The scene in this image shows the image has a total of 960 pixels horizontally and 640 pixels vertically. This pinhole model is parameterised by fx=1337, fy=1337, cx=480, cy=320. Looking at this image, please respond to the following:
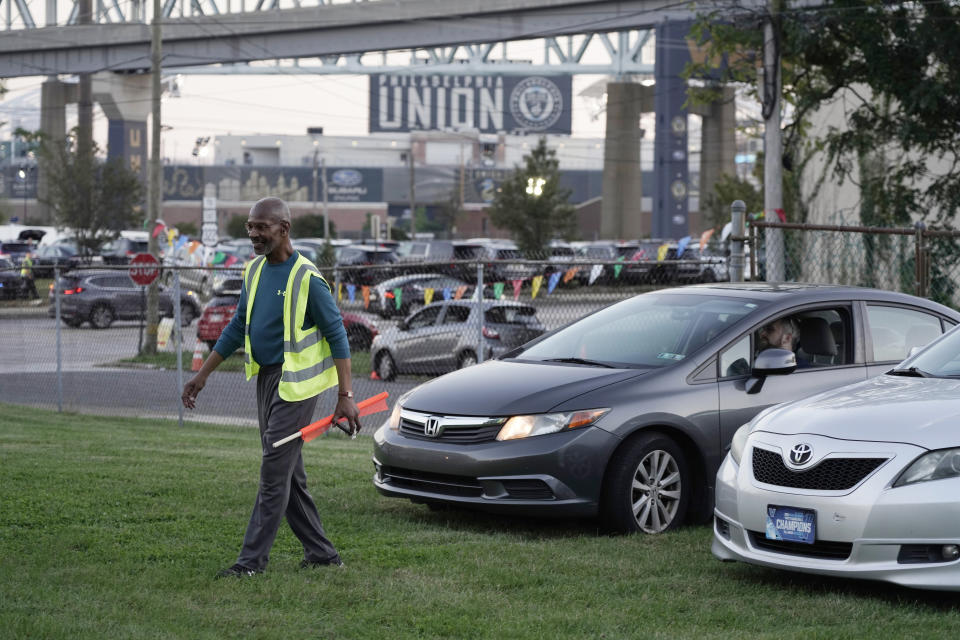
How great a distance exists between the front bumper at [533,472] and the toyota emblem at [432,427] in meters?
0.13

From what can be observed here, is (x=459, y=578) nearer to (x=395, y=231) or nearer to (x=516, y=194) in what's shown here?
(x=516, y=194)

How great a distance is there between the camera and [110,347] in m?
18.0

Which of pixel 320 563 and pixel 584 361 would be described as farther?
pixel 584 361

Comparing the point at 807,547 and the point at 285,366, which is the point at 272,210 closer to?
the point at 285,366

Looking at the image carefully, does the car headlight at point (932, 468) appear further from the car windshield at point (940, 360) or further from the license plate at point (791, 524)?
the car windshield at point (940, 360)

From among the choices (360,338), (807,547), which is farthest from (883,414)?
(360,338)

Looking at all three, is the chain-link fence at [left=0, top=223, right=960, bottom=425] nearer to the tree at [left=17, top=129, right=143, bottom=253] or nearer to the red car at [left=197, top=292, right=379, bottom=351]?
the red car at [left=197, top=292, right=379, bottom=351]

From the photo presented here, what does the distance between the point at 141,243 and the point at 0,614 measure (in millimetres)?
56397

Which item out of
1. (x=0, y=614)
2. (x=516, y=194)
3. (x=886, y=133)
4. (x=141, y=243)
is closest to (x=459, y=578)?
(x=0, y=614)

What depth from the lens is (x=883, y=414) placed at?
607cm

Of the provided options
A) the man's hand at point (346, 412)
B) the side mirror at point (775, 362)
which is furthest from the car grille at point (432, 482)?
the side mirror at point (775, 362)

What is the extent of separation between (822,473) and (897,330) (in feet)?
9.67

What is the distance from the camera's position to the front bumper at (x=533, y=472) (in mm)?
7375

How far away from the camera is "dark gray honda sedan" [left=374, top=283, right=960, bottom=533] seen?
24.4 ft
